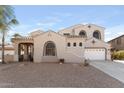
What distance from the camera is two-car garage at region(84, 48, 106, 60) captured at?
108 feet

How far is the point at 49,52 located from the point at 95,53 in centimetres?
807

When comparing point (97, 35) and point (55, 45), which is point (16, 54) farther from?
point (97, 35)

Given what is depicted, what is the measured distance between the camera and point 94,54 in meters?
33.1

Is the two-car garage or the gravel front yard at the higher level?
the two-car garage

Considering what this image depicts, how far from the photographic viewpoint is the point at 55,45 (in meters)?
27.5

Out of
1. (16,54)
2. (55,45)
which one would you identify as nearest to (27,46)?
(16,54)

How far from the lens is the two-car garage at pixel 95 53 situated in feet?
108

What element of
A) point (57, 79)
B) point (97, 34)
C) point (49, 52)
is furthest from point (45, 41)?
point (57, 79)

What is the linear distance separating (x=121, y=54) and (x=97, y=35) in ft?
18.0

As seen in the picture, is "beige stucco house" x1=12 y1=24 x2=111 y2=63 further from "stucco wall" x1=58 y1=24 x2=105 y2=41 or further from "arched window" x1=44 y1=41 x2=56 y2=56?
"stucco wall" x1=58 y1=24 x2=105 y2=41

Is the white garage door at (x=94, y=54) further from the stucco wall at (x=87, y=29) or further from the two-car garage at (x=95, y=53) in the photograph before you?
the stucco wall at (x=87, y=29)

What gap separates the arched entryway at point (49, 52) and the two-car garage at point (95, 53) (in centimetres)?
641

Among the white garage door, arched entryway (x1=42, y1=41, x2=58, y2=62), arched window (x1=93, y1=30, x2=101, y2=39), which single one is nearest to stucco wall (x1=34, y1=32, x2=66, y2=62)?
arched entryway (x1=42, y1=41, x2=58, y2=62)

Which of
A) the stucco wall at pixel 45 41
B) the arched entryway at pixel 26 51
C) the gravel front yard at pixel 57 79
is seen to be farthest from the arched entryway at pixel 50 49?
the gravel front yard at pixel 57 79
